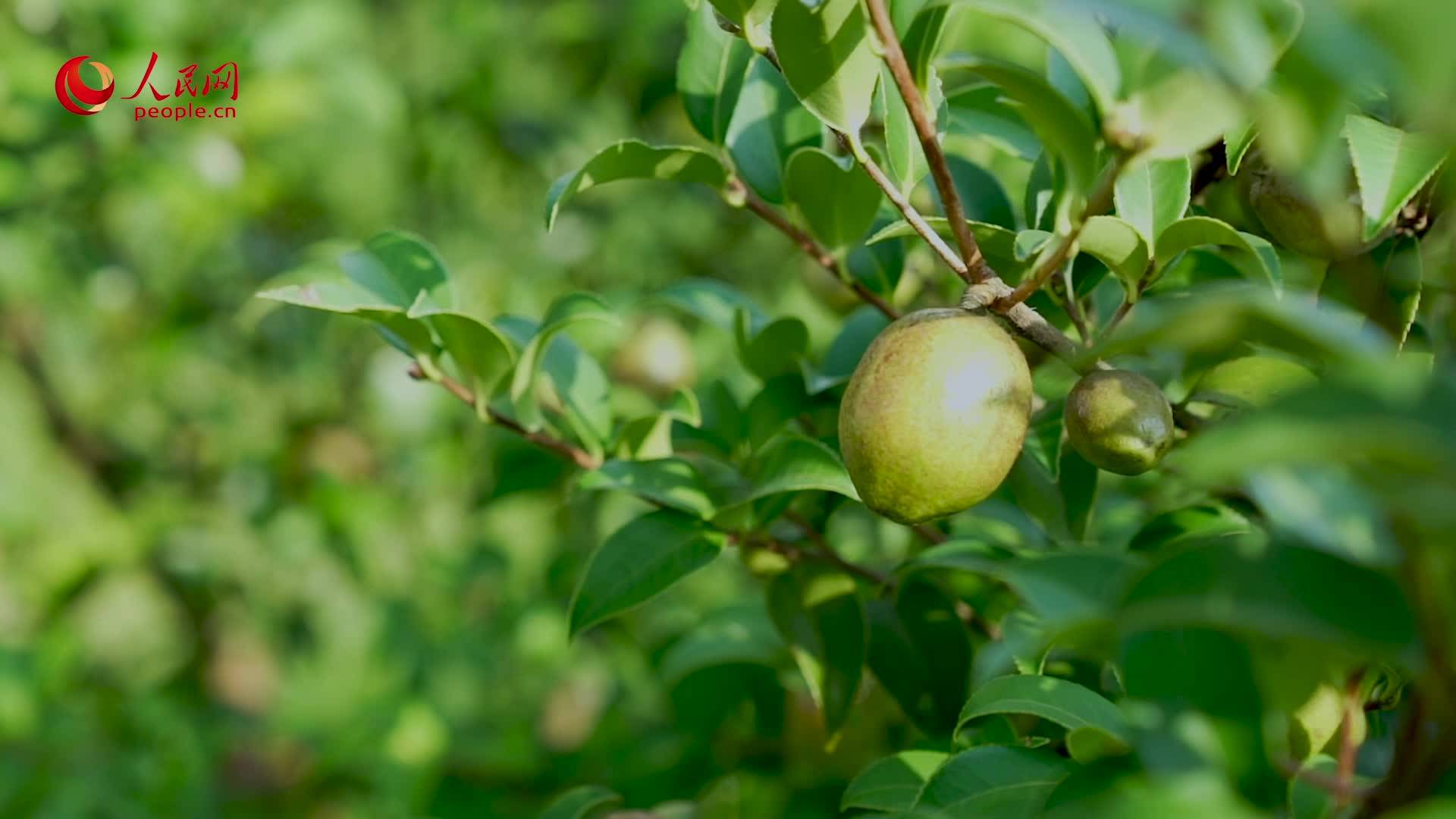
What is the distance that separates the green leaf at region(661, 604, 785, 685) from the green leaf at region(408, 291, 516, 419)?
245 mm

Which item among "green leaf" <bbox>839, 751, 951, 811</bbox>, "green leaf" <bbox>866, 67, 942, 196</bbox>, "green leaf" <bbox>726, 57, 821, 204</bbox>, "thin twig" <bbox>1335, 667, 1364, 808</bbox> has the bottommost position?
"green leaf" <bbox>839, 751, 951, 811</bbox>

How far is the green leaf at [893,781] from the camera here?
0.57 metres

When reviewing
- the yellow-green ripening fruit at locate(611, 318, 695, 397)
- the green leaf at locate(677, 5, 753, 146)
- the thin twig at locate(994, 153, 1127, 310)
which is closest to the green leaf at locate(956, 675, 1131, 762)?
the thin twig at locate(994, 153, 1127, 310)

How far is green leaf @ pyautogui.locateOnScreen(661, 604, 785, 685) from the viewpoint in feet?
2.95

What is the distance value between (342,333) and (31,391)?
0.50 metres

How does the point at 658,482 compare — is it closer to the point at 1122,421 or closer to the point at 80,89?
the point at 1122,421

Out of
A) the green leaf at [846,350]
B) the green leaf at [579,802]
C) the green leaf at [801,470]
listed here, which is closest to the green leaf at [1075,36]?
the green leaf at [801,470]

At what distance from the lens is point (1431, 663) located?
1.07 ft

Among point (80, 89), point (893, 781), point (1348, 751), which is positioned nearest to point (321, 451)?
point (80, 89)

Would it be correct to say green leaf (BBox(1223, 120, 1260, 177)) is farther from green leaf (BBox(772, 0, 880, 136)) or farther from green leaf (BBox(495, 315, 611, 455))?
green leaf (BBox(495, 315, 611, 455))

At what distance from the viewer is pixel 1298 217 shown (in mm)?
602

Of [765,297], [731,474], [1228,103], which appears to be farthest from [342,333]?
[1228,103]

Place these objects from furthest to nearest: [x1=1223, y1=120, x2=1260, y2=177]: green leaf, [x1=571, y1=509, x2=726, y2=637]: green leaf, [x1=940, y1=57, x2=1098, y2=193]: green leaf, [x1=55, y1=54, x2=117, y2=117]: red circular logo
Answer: [x1=55, y1=54, x2=117, y2=117]: red circular logo, [x1=571, y1=509, x2=726, y2=637]: green leaf, [x1=1223, y1=120, x2=1260, y2=177]: green leaf, [x1=940, y1=57, x2=1098, y2=193]: green leaf

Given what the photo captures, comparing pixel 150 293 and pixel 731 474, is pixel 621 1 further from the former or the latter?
pixel 731 474
